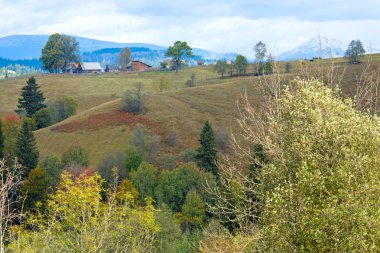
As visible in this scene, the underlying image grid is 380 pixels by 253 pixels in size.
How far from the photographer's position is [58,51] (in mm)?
179875

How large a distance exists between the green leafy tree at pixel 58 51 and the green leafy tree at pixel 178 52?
38803mm

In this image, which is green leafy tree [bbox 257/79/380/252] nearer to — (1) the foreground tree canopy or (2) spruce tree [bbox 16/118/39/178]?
(1) the foreground tree canopy

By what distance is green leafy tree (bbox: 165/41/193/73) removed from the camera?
614 feet

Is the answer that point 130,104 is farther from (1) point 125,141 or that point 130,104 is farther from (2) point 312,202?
(2) point 312,202

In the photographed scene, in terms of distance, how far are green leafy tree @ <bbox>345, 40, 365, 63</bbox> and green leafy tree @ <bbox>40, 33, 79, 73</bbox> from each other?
107001mm

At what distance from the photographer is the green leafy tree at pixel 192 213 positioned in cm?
6097

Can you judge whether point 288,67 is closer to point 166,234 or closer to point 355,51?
point 355,51

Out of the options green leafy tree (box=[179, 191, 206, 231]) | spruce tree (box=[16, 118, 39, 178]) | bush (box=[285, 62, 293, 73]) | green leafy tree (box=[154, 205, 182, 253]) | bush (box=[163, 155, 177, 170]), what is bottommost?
green leafy tree (box=[179, 191, 206, 231])

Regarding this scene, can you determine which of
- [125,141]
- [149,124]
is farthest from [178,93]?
[125,141]

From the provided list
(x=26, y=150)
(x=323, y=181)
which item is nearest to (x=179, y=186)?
(x=26, y=150)

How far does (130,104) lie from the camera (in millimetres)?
110625

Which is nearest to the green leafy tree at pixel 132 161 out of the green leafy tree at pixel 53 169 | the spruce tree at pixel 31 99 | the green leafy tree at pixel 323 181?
the green leafy tree at pixel 53 169

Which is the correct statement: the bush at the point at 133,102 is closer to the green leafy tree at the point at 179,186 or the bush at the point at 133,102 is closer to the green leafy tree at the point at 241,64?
the green leafy tree at the point at 179,186

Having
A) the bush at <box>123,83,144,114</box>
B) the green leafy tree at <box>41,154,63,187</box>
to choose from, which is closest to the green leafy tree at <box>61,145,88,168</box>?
the green leafy tree at <box>41,154,63,187</box>
